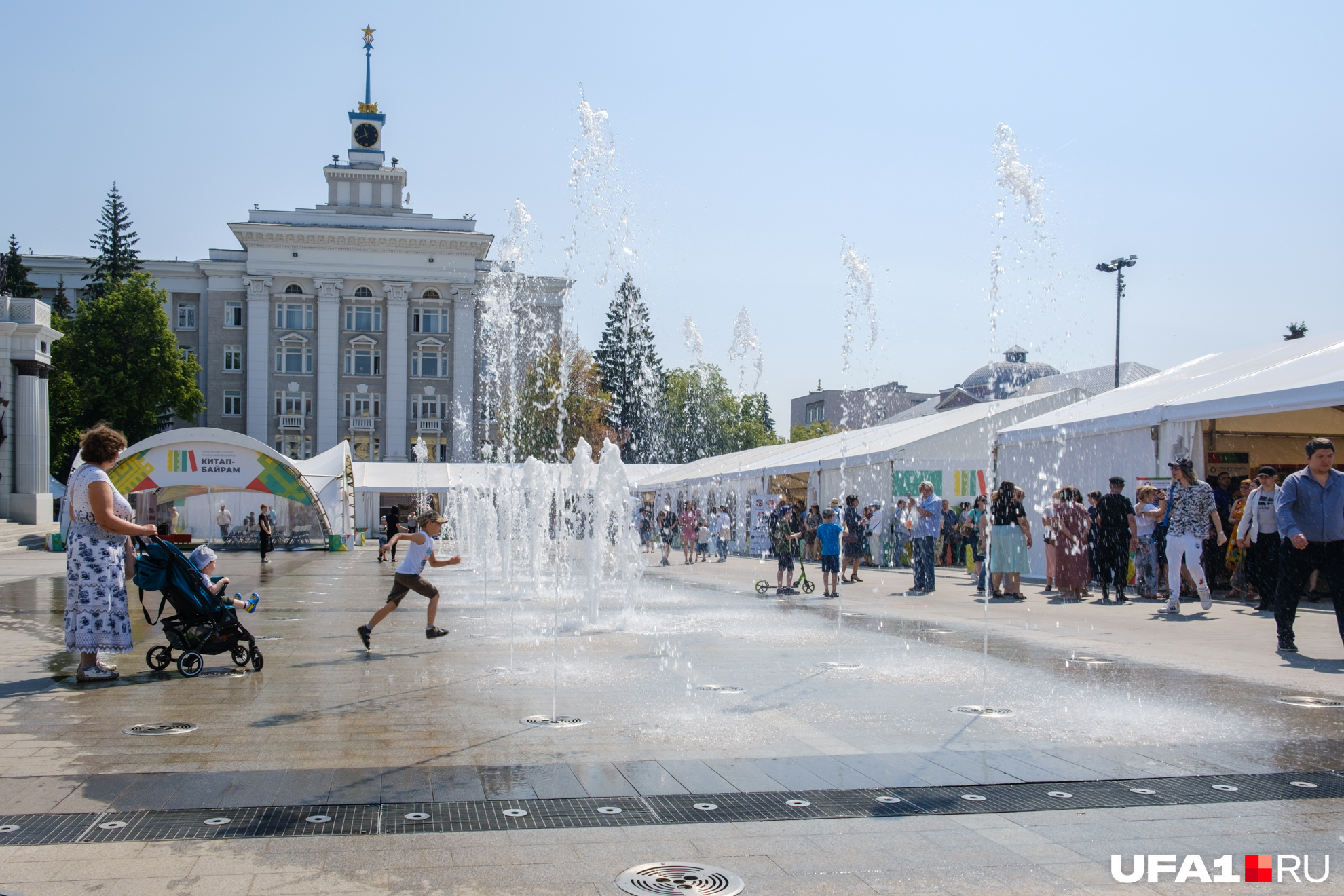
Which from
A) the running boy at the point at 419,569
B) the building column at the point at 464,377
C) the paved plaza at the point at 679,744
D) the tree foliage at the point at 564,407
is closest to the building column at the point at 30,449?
the tree foliage at the point at 564,407

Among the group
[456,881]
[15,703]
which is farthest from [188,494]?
[456,881]

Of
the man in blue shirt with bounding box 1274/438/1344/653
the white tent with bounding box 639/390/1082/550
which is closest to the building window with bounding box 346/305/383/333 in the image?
the white tent with bounding box 639/390/1082/550

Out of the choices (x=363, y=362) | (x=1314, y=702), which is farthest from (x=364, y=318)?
(x=1314, y=702)

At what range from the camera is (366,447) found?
2729 inches

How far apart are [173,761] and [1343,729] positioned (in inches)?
260

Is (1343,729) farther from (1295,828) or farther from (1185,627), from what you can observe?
(1185,627)

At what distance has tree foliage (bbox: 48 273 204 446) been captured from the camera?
5428cm

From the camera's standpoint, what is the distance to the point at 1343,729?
6.42 m

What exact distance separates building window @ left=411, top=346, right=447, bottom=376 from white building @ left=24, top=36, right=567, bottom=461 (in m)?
0.08

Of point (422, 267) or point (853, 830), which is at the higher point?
point (422, 267)

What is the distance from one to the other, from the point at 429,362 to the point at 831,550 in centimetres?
5757

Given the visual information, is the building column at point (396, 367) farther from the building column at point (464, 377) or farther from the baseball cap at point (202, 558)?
the baseball cap at point (202, 558)

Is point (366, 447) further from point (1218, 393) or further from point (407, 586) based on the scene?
point (407, 586)

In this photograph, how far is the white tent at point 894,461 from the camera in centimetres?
2431
